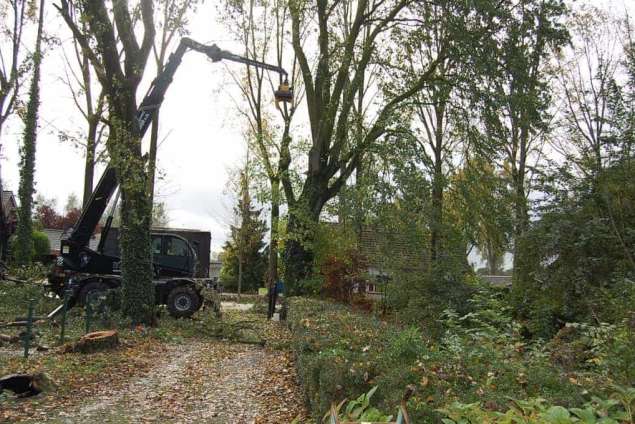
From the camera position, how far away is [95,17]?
1262 centimetres

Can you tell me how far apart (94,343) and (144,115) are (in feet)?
22.2

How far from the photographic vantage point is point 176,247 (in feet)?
62.4

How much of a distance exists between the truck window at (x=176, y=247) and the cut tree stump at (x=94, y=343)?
27.5 ft

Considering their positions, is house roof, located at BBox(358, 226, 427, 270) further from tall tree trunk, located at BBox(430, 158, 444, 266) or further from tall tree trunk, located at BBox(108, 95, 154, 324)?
tall tree trunk, located at BBox(108, 95, 154, 324)

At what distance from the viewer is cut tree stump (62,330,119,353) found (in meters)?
9.86

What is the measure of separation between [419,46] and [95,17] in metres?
9.89

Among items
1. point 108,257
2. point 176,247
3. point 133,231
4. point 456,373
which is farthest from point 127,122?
point 456,373

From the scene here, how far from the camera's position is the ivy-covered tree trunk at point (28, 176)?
81.3 ft

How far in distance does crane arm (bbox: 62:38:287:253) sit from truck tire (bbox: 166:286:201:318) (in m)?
2.93

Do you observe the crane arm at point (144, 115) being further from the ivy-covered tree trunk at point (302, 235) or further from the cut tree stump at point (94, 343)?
the cut tree stump at point (94, 343)

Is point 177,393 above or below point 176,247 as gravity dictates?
below

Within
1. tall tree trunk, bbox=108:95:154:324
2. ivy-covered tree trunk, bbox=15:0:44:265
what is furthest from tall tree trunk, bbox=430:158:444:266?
ivy-covered tree trunk, bbox=15:0:44:265

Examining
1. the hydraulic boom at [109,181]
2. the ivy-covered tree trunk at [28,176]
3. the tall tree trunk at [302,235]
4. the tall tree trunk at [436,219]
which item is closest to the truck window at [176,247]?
the hydraulic boom at [109,181]

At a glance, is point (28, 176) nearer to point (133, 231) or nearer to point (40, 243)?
point (40, 243)
